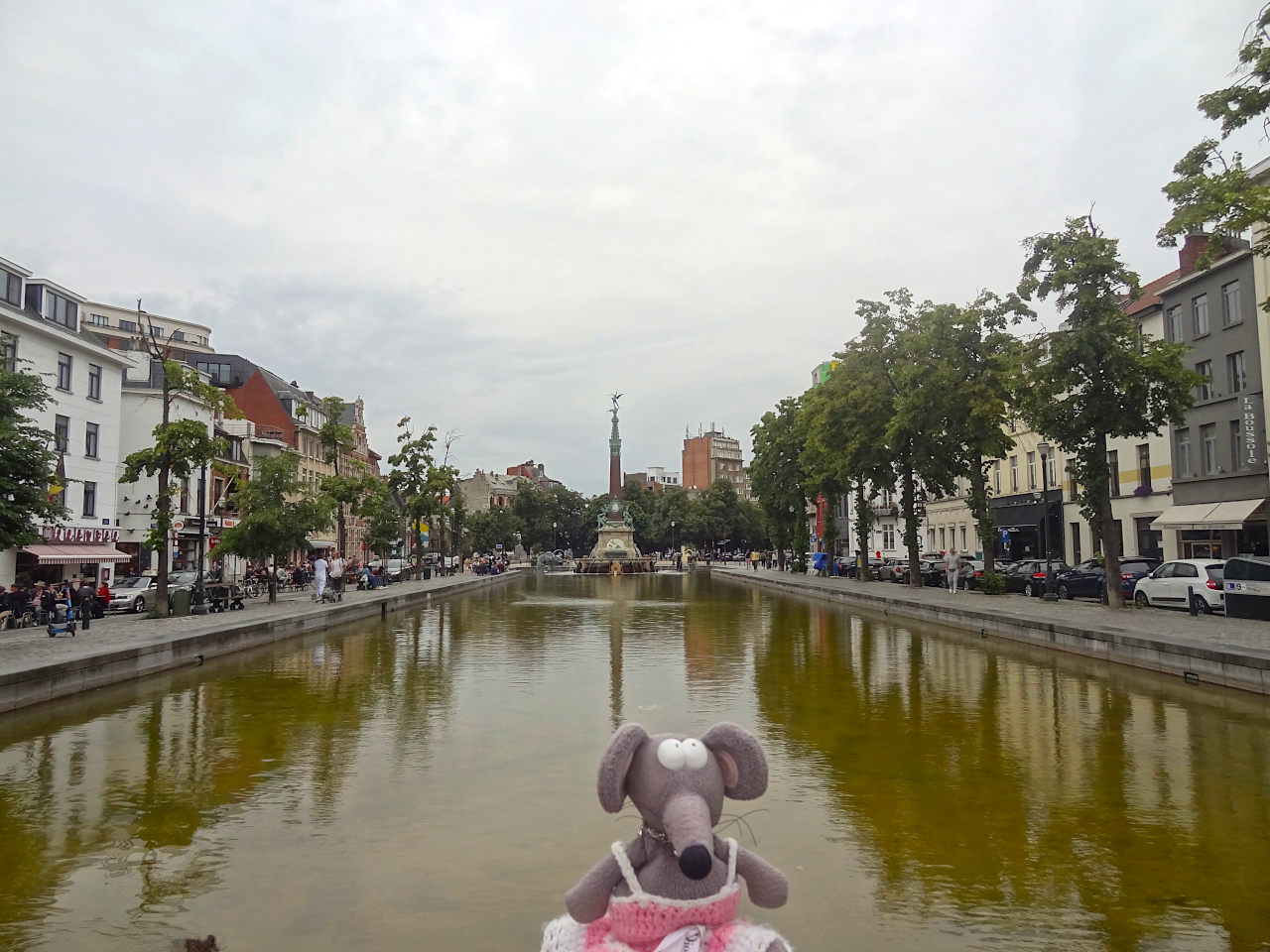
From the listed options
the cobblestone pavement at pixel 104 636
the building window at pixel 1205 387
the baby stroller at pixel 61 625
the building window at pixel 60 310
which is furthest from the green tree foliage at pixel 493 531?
the baby stroller at pixel 61 625

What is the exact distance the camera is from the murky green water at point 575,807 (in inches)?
214

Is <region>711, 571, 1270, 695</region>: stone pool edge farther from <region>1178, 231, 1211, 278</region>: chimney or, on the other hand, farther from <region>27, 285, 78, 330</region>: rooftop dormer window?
<region>27, 285, 78, 330</region>: rooftop dormer window

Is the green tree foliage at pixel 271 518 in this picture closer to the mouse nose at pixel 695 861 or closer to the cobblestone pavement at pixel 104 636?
the cobblestone pavement at pixel 104 636

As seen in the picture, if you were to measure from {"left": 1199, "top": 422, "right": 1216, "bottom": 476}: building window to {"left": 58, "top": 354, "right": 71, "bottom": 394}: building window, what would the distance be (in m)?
45.9

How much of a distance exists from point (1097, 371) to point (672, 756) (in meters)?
25.2

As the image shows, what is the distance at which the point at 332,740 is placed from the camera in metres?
10.6

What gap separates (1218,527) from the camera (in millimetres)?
34906

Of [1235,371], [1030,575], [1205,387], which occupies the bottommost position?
[1030,575]

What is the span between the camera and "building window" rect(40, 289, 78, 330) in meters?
38.5

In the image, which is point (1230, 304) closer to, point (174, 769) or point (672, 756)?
point (174, 769)

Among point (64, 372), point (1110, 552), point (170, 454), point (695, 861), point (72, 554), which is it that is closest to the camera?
point (695, 861)

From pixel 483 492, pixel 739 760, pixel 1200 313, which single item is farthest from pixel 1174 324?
pixel 483 492

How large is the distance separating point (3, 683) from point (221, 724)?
348cm

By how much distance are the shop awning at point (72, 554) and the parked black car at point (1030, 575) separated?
1444 inches
